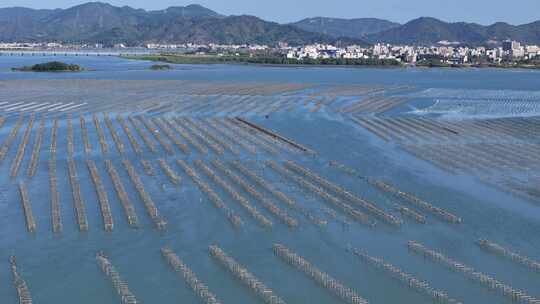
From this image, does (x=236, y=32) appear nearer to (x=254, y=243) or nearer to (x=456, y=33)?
(x=456, y=33)

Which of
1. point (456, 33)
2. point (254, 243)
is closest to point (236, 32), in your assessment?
point (456, 33)

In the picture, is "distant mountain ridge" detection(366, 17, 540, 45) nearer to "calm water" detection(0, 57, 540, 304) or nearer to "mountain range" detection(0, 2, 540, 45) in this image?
"mountain range" detection(0, 2, 540, 45)

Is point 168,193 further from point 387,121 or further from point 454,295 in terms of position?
point 387,121

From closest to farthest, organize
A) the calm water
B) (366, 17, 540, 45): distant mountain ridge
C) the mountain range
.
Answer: the calm water < the mountain range < (366, 17, 540, 45): distant mountain ridge

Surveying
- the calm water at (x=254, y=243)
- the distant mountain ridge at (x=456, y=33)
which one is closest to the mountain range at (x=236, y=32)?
the distant mountain ridge at (x=456, y=33)

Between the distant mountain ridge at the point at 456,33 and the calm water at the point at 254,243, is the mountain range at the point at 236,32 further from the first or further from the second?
the calm water at the point at 254,243

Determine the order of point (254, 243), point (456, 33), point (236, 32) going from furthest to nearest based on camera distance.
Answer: point (456, 33), point (236, 32), point (254, 243)

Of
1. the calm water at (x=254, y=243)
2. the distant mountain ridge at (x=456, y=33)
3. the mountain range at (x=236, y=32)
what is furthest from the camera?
the distant mountain ridge at (x=456, y=33)

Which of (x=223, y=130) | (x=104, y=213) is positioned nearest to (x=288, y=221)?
(x=104, y=213)

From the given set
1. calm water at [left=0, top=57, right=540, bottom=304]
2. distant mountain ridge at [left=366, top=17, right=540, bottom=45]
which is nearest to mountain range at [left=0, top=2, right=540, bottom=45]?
distant mountain ridge at [left=366, top=17, right=540, bottom=45]

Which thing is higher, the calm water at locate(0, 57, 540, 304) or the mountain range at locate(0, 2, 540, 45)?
the mountain range at locate(0, 2, 540, 45)
